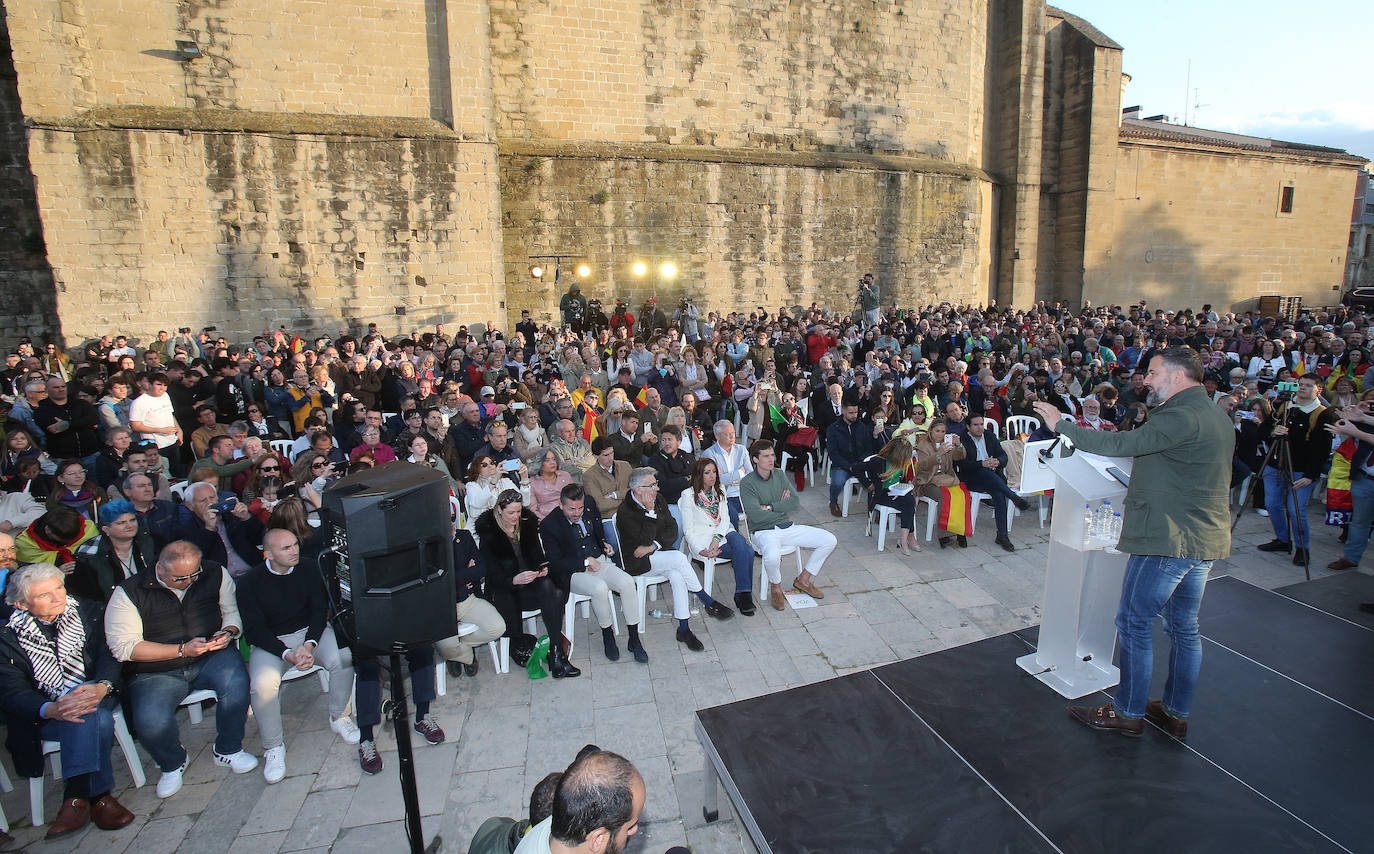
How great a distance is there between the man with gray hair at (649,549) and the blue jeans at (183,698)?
2.37m

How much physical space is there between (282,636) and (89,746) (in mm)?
906

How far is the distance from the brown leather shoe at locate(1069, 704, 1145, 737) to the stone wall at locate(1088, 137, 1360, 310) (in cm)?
2029

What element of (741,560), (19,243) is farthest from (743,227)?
(19,243)

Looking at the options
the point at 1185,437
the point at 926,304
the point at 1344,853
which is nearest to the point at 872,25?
the point at 926,304

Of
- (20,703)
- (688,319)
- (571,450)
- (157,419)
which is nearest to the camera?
(20,703)

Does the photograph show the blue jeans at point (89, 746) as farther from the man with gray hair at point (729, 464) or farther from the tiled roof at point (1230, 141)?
the tiled roof at point (1230, 141)

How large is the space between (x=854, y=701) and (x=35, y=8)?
14783 mm

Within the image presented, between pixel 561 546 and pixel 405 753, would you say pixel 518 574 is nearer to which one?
pixel 561 546

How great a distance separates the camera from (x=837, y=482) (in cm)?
720

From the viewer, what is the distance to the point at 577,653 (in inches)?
190

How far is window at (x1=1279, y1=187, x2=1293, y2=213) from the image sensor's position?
2258cm

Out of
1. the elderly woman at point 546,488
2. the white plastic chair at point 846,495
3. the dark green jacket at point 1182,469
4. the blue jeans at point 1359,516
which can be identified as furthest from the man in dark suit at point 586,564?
the blue jeans at point 1359,516

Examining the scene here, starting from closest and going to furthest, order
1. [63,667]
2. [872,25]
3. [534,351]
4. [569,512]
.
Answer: [63,667]
[569,512]
[534,351]
[872,25]

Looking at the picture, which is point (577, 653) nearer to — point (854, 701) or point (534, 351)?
point (854, 701)
